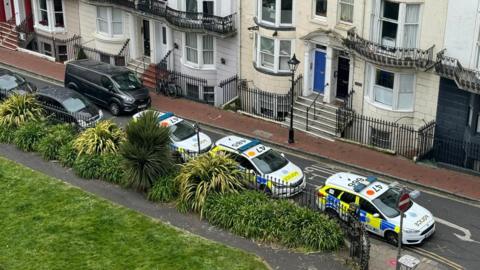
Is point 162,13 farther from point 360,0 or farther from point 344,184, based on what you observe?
point 344,184

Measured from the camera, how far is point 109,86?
111 ft

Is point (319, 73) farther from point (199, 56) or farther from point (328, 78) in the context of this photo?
point (199, 56)

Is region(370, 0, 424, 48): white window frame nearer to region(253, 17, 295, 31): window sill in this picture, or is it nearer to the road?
region(253, 17, 295, 31): window sill

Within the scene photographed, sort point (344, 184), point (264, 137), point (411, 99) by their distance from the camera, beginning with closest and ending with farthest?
1. point (344, 184)
2. point (411, 99)
3. point (264, 137)

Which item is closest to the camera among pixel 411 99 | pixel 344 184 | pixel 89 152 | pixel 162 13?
pixel 344 184

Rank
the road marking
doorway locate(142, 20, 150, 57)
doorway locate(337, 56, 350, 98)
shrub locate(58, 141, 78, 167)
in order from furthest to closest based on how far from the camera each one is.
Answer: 1. doorway locate(142, 20, 150, 57)
2. doorway locate(337, 56, 350, 98)
3. shrub locate(58, 141, 78, 167)
4. the road marking

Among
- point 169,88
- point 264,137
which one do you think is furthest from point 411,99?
point 169,88

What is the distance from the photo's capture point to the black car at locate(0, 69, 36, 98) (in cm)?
3272

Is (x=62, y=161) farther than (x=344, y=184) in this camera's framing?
Yes

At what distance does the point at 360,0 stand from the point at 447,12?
3756mm

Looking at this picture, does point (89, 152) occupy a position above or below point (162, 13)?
below

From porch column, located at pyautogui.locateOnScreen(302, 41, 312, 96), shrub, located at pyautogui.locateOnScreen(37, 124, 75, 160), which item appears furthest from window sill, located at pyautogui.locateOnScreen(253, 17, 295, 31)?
shrub, located at pyautogui.locateOnScreen(37, 124, 75, 160)

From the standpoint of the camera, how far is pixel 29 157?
90.5ft

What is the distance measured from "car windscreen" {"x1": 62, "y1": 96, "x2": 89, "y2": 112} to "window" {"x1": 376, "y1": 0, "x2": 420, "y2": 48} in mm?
12633
